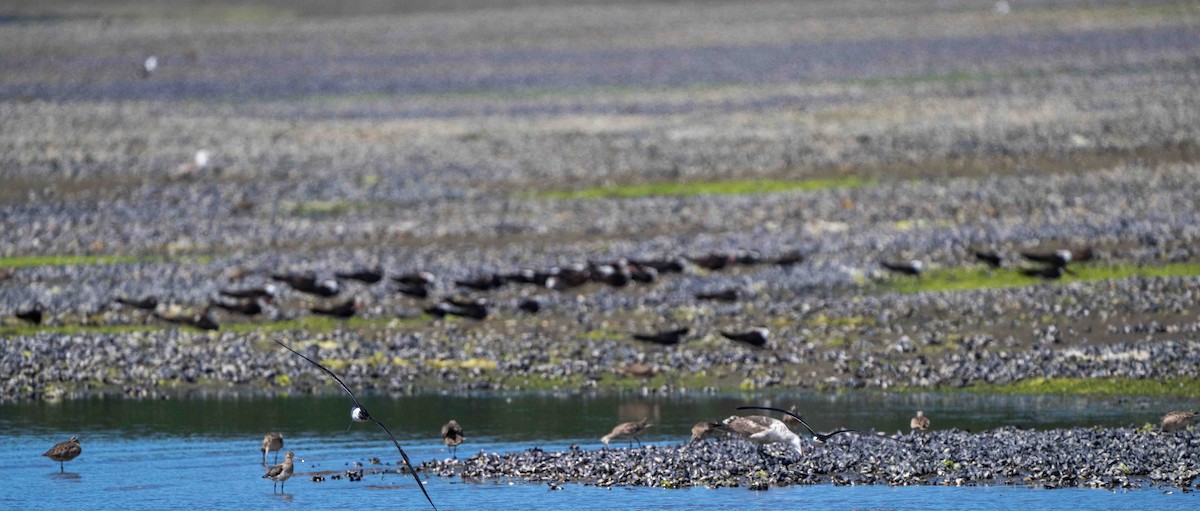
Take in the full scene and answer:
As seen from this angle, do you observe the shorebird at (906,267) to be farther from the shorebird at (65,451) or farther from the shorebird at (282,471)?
the shorebird at (65,451)

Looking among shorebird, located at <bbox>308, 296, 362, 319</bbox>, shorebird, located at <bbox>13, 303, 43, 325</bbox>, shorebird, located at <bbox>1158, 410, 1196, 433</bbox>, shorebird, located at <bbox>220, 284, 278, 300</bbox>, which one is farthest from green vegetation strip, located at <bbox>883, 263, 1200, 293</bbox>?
shorebird, located at <bbox>13, 303, 43, 325</bbox>

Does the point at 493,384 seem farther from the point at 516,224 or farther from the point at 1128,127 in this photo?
the point at 1128,127

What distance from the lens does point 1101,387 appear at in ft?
76.3

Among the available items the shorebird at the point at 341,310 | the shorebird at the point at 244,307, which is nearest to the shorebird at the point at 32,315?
the shorebird at the point at 244,307

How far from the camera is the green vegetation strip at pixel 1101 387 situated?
75.0 feet

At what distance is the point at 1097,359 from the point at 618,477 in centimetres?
925

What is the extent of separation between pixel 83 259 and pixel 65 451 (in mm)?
15317

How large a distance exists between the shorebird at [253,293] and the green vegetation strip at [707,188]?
11.7m

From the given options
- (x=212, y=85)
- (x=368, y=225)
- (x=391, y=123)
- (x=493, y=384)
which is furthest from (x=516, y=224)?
(x=212, y=85)

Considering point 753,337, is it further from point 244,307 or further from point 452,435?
point 244,307

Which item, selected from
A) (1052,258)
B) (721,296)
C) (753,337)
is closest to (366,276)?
(721,296)

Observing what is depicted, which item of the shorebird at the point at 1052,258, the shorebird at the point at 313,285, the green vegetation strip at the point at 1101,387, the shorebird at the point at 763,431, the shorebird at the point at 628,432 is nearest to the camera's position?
the shorebird at the point at 763,431

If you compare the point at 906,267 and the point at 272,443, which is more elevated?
the point at 906,267

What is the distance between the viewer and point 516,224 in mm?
37125
